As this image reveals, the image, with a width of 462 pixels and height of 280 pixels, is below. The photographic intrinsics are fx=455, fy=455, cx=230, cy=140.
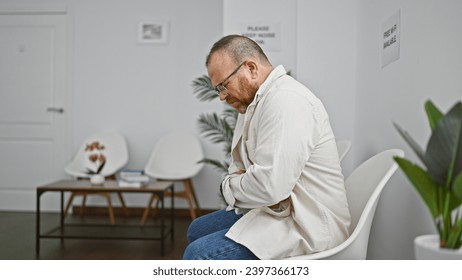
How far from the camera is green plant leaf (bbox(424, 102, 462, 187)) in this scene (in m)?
0.88

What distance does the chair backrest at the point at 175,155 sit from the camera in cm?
482

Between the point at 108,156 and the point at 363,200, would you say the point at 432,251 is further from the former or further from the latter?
the point at 108,156

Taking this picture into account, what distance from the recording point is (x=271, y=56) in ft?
11.2

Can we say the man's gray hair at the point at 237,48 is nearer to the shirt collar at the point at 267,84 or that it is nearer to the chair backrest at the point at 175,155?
the shirt collar at the point at 267,84

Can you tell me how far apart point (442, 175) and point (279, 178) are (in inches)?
18.5

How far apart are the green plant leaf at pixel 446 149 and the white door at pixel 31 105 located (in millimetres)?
4918

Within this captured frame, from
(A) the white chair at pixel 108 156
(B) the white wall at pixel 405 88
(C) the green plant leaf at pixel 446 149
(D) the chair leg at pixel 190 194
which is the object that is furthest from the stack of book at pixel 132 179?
(C) the green plant leaf at pixel 446 149

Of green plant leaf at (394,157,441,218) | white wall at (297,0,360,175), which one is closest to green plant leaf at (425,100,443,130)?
green plant leaf at (394,157,441,218)

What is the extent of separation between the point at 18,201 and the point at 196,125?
228cm

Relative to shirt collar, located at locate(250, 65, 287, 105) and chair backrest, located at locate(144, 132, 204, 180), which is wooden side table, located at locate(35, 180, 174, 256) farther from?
shirt collar, located at locate(250, 65, 287, 105)
